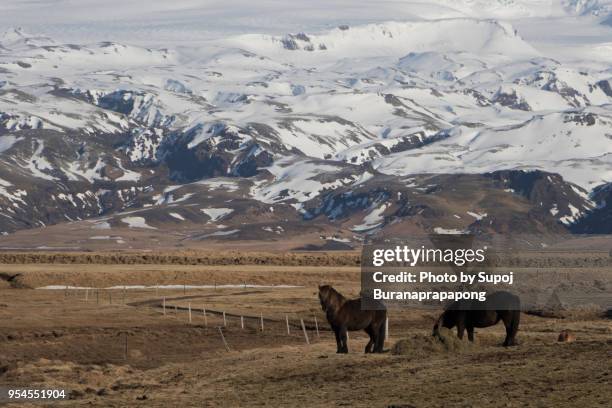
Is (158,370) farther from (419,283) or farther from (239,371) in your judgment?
(419,283)

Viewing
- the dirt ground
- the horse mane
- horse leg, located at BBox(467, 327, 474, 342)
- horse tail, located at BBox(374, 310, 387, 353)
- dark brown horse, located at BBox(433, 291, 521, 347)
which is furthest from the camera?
horse tail, located at BBox(374, 310, 387, 353)

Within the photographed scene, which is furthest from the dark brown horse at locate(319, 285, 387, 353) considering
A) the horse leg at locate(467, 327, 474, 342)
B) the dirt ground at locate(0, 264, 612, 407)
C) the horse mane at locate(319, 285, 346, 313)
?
the horse leg at locate(467, 327, 474, 342)

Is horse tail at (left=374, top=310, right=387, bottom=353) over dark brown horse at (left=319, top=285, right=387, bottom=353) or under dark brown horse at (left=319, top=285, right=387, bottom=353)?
under

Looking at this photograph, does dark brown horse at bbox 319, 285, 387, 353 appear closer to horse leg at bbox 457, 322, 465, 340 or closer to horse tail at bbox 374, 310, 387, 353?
horse tail at bbox 374, 310, 387, 353

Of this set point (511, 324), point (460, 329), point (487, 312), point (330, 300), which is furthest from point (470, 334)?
point (330, 300)

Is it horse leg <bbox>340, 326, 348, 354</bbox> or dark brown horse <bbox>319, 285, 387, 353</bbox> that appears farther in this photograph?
horse leg <bbox>340, 326, 348, 354</bbox>

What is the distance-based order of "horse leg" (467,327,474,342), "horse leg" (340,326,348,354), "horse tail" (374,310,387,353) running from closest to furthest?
"horse leg" (467,327,474,342) → "horse leg" (340,326,348,354) → "horse tail" (374,310,387,353)

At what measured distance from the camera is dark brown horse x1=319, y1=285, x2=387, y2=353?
166 ft

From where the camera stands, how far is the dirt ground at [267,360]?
39.4 metres

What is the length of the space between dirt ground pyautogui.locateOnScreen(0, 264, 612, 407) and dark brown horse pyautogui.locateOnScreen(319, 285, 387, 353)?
56.2 inches

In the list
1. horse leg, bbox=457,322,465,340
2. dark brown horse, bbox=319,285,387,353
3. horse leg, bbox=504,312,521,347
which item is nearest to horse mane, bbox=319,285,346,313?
dark brown horse, bbox=319,285,387,353

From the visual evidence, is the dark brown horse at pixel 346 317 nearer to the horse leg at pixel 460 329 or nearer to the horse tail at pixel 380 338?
the horse tail at pixel 380 338

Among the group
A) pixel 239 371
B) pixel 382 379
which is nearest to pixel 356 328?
pixel 239 371

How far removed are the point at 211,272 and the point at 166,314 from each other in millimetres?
53886
